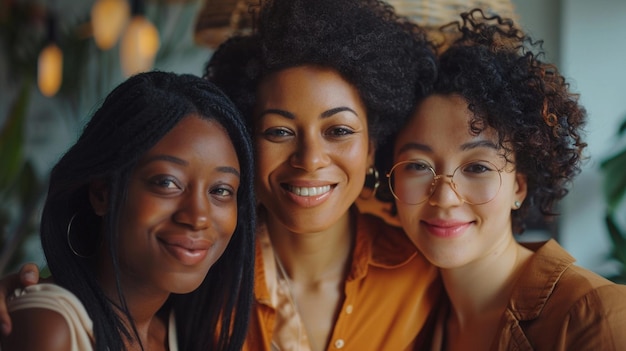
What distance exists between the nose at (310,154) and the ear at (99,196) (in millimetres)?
533

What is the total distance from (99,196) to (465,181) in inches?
34.9

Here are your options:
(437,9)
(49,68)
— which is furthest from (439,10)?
(49,68)

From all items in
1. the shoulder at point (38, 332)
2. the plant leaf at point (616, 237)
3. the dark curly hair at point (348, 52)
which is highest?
the dark curly hair at point (348, 52)

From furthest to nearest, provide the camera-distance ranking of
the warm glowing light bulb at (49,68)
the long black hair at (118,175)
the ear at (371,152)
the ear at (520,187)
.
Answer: the warm glowing light bulb at (49,68), the ear at (371,152), the ear at (520,187), the long black hair at (118,175)

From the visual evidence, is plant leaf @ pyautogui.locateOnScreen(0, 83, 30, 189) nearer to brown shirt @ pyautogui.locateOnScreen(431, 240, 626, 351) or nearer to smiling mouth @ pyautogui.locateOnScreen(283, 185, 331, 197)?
smiling mouth @ pyautogui.locateOnScreen(283, 185, 331, 197)

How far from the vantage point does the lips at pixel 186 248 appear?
1.58 m

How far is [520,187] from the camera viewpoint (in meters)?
2.08

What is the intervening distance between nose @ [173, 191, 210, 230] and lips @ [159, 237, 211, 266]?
0.03 m

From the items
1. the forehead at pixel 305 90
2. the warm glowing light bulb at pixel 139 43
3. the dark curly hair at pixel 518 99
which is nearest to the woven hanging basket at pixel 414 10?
the dark curly hair at pixel 518 99

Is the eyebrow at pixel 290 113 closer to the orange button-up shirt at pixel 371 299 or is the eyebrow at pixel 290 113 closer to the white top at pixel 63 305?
the orange button-up shirt at pixel 371 299

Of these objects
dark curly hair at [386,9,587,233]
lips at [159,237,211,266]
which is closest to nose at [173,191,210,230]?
lips at [159,237,211,266]

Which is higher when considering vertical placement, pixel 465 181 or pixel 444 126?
pixel 444 126

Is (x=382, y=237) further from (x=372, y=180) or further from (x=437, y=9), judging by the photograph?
(x=437, y=9)

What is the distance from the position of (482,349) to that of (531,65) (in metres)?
0.73
